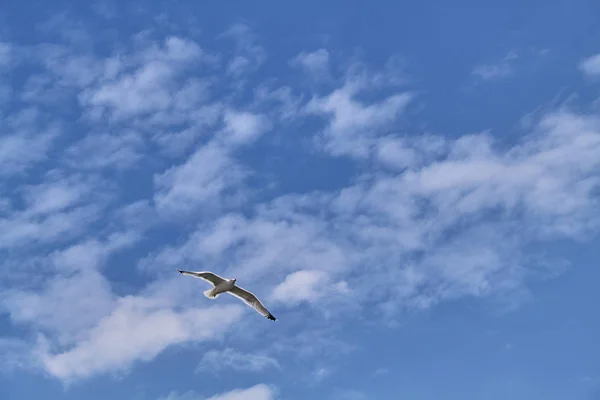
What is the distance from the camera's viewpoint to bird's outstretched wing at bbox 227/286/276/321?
255 ft

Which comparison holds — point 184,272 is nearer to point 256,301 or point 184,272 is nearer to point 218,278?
point 218,278

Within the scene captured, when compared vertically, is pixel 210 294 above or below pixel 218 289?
below

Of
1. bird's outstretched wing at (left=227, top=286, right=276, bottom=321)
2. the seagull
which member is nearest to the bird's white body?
the seagull

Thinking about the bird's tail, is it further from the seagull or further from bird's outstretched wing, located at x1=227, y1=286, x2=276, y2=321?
bird's outstretched wing, located at x1=227, y1=286, x2=276, y2=321

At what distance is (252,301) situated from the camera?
7900cm

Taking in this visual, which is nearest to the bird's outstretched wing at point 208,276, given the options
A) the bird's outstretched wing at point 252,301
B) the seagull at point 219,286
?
the seagull at point 219,286

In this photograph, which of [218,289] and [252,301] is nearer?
[218,289]

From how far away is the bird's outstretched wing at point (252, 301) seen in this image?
7781cm

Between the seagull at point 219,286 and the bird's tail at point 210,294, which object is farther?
the bird's tail at point 210,294

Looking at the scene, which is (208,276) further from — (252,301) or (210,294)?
(252,301)

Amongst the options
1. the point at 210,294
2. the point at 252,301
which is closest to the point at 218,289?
the point at 210,294

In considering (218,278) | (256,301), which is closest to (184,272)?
(218,278)

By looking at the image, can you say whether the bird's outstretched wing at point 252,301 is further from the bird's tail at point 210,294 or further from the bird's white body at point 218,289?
the bird's tail at point 210,294

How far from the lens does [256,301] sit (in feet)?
259
